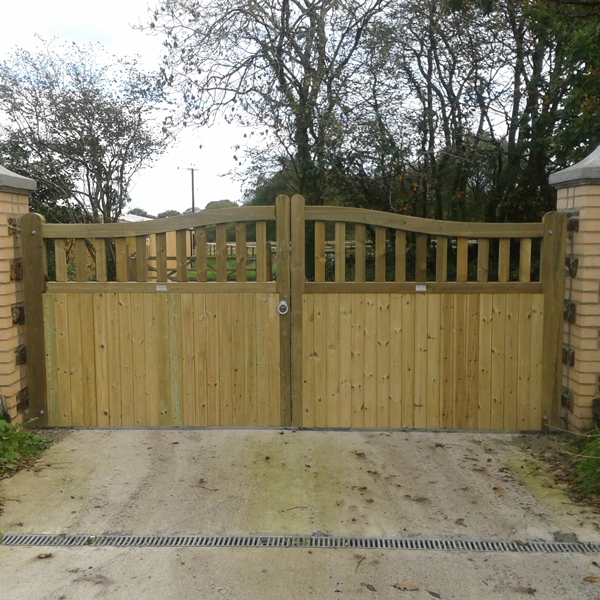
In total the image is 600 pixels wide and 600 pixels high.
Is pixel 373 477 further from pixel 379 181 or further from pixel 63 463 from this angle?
pixel 379 181

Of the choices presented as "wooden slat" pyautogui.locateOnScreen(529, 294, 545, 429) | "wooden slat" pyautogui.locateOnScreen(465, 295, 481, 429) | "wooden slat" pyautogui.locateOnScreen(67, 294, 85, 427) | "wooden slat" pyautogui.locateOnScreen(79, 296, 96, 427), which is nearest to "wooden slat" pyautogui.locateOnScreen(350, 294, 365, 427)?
"wooden slat" pyautogui.locateOnScreen(465, 295, 481, 429)

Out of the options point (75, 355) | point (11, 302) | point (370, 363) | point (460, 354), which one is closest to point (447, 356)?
point (460, 354)

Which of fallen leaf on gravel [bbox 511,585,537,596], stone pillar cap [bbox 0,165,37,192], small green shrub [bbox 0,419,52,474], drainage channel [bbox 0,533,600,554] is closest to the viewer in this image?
fallen leaf on gravel [bbox 511,585,537,596]

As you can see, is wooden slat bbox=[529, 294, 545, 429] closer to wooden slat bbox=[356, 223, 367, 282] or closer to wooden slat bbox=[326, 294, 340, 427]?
wooden slat bbox=[356, 223, 367, 282]

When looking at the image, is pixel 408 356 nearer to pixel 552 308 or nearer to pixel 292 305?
pixel 292 305

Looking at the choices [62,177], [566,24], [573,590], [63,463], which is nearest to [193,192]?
[62,177]

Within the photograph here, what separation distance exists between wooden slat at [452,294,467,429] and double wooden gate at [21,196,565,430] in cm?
1

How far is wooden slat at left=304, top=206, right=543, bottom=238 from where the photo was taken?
4.73 meters

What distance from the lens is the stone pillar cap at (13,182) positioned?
14.7 ft

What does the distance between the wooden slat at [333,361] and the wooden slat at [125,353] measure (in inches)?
61.2

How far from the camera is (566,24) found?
741 centimetres

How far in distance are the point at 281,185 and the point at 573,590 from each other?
9451 mm

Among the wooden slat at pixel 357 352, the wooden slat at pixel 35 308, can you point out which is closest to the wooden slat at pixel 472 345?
the wooden slat at pixel 357 352

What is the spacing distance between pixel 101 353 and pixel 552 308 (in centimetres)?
352
